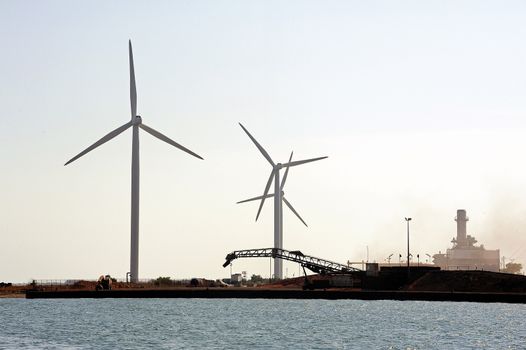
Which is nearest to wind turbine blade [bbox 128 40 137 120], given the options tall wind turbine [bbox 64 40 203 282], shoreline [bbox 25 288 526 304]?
tall wind turbine [bbox 64 40 203 282]

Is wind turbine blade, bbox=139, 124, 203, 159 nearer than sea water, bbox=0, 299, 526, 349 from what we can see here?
No

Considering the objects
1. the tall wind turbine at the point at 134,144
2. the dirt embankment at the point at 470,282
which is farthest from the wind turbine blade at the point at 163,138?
the dirt embankment at the point at 470,282

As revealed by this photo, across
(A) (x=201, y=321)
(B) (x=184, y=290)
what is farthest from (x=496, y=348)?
(B) (x=184, y=290)

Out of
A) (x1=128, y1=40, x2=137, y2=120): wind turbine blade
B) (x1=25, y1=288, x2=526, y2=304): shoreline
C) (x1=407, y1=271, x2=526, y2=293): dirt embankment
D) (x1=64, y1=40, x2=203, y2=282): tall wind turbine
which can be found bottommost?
(x1=25, y1=288, x2=526, y2=304): shoreline

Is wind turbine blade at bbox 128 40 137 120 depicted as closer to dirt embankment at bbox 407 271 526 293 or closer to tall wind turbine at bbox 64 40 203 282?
tall wind turbine at bbox 64 40 203 282

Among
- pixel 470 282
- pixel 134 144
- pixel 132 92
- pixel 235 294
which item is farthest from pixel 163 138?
pixel 470 282

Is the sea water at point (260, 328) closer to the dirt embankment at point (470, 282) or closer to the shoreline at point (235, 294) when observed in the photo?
the dirt embankment at point (470, 282)

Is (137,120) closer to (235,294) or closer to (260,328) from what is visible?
(235,294)

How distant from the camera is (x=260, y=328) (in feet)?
382

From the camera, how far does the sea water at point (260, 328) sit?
96.6 meters

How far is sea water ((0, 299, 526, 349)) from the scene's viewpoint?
96562 mm

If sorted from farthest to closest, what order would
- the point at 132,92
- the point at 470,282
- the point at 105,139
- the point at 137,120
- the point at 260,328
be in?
the point at 470,282
the point at 137,120
the point at 132,92
the point at 105,139
the point at 260,328

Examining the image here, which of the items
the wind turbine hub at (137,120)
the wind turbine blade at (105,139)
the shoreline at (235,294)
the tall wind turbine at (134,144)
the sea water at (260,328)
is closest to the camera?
the sea water at (260,328)

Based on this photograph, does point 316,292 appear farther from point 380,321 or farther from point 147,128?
point 380,321
